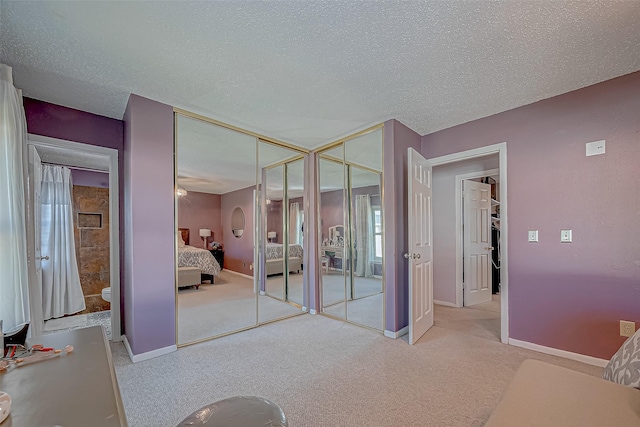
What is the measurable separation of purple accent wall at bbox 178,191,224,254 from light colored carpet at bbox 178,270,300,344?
21.5 inches

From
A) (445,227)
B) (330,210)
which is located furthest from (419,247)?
(445,227)

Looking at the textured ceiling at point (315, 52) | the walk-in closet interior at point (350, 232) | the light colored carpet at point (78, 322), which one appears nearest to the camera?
the textured ceiling at point (315, 52)

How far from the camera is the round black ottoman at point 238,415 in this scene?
85 cm

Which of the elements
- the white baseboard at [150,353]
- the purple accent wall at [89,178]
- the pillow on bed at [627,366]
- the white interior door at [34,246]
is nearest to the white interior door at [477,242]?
the pillow on bed at [627,366]

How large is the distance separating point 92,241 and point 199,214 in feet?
7.38

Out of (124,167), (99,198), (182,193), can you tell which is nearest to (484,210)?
(182,193)

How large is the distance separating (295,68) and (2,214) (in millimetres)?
2315

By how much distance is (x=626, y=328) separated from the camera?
2.20 meters

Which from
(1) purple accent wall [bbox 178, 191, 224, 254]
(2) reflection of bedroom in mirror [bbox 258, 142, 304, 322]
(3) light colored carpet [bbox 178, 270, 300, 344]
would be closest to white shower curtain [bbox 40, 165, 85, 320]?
(3) light colored carpet [bbox 178, 270, 300, 344]

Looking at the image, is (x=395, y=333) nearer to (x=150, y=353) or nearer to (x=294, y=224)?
(x=294, y=224)

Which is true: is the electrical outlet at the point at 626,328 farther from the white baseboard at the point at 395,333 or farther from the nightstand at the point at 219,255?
the nightstand at the point at 219,255

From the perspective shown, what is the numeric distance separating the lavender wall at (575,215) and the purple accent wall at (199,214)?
3337 mm

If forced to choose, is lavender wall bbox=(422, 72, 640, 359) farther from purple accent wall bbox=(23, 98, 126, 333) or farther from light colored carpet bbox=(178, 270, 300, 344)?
purple accent wall bbox=(23, 98, 126, 333)

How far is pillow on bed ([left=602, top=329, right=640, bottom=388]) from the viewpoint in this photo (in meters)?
1.21
